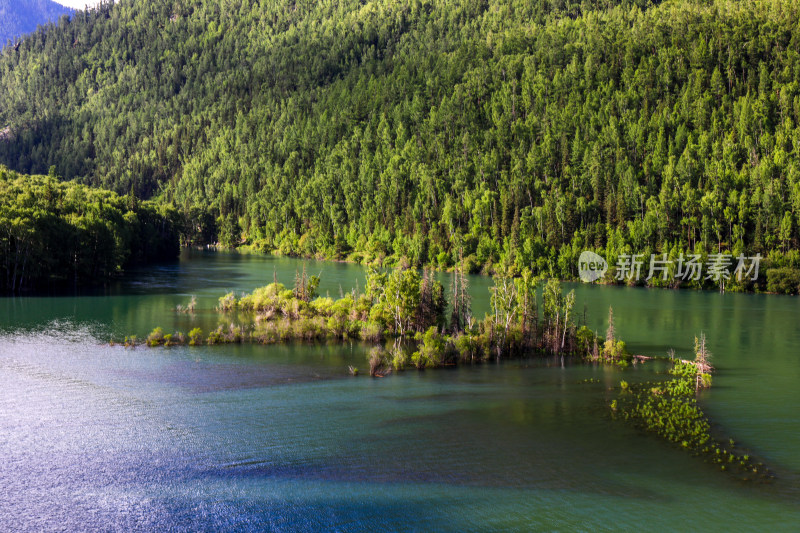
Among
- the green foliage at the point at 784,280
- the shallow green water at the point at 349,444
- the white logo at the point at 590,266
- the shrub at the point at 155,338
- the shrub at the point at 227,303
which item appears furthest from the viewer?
the white logo at the point at 590,266

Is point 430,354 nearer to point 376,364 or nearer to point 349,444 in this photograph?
point 376,364

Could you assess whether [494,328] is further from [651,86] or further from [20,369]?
[651,86]

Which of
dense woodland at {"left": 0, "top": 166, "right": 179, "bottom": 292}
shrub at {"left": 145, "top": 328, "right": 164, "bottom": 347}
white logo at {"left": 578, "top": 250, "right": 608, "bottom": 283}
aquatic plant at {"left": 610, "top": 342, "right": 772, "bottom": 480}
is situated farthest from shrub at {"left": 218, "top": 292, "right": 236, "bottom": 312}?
white logo at {"left": 578, "top": 250, "right": 608, "bottom": 283}

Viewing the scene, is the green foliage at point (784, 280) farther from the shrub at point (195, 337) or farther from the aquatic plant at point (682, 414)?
the shrub at point (195, 337)

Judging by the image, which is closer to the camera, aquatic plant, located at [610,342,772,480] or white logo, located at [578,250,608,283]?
aquatic plant, located at [610,342,772,480]

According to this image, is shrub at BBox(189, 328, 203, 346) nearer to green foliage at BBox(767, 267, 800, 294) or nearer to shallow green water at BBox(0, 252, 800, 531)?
shallow green water at BBox(0, 252, 800, 531)

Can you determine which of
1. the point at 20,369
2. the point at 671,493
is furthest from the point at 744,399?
the point at 20,369

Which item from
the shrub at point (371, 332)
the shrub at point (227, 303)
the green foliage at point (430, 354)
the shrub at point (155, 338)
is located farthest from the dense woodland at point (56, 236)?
the green foliage at point (430, 354)
